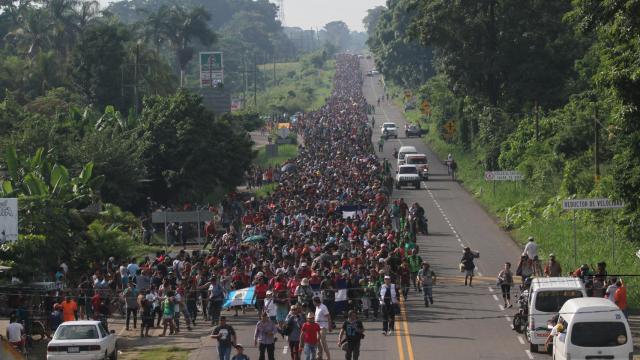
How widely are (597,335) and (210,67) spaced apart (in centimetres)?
8060

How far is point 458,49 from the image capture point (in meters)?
75.5

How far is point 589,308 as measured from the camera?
25109 mm

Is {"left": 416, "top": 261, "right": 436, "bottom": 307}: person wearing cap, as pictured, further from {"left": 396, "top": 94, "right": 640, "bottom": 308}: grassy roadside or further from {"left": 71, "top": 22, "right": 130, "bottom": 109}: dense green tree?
{"left": 71, "top": 22, "right": 130, "bottom": 109}: dense green tree

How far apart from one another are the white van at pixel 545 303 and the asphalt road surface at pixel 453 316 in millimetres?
457

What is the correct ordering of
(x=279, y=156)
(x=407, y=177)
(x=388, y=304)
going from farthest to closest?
1. (x=279, y=156)
2. (x=407, y=177)
3. (x=388, y=304)

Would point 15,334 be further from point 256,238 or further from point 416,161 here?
point 416,161

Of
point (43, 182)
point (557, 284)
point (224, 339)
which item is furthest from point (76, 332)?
point (43, 182)

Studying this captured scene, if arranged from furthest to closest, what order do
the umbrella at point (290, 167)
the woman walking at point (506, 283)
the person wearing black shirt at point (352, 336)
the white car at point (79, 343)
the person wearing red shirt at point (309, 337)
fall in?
1. the umbrella at point (290, 167)
2. the woman walking at point (506, 283)
3. the white car at point (79, 343)
4. the person wearing black shirt at point (352, 336)
5. the person wearing red shirt at point (309, 337)

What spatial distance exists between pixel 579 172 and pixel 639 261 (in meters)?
15.1

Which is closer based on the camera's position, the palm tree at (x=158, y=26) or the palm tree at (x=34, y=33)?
the palm tree at (x=34, y=33)

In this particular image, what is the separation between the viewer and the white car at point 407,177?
230 ft

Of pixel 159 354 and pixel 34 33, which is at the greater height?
pixel 34 33

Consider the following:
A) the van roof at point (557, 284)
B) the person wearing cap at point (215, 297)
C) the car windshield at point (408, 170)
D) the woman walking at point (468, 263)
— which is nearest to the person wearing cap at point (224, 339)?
the van roof at point (557, 284)

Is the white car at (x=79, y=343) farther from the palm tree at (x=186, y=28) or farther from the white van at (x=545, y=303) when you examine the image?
the palm tree at (x=186, y=28)
